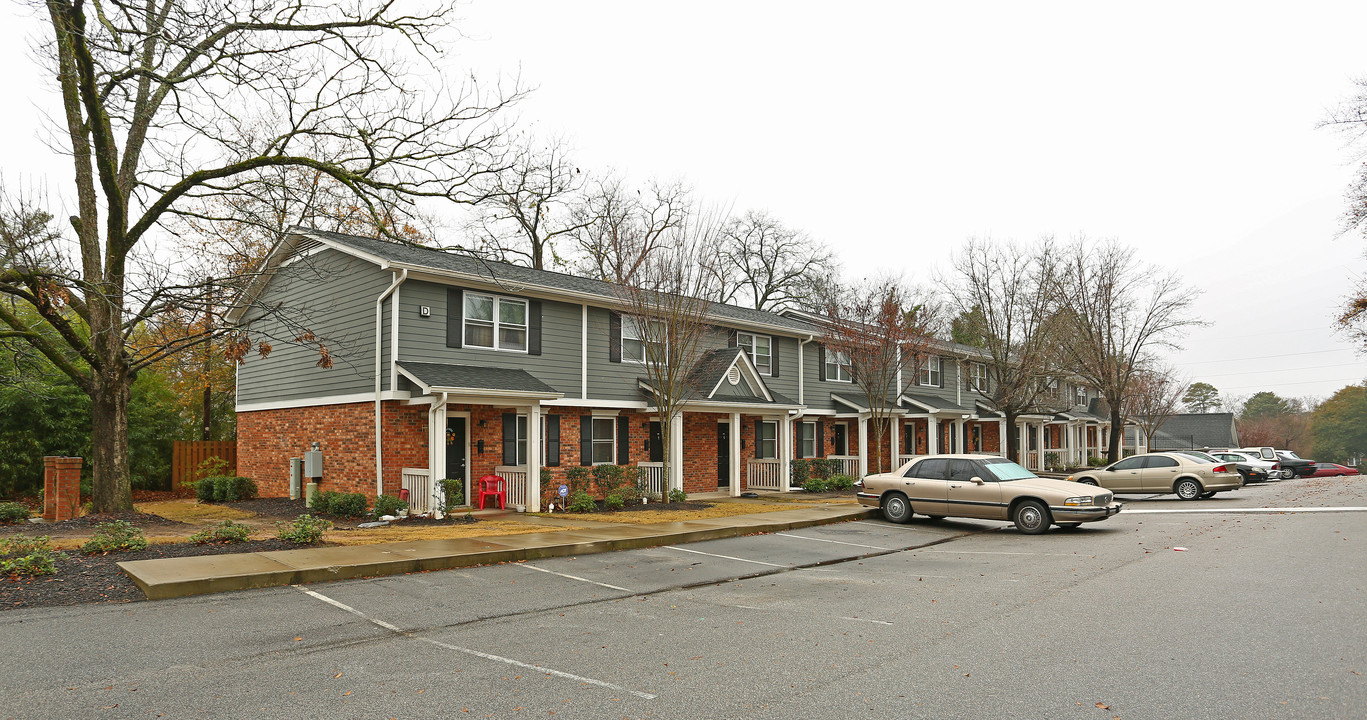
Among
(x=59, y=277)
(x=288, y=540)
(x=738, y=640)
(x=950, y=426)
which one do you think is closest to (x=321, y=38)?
(x=59, y=277)

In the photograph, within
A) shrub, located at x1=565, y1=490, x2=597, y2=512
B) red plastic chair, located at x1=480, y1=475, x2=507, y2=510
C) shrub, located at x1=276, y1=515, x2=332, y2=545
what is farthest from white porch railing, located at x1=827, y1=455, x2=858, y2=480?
shrub, located at x1=276, y1=515, x2=332, y2=545

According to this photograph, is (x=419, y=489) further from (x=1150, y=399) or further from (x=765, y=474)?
(x=1150, y=399)

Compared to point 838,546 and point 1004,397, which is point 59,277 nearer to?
point 838,546

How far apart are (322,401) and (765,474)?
43.2 feet

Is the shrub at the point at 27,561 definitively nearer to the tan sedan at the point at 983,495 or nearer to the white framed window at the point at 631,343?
the white framed window at the point at 631,343

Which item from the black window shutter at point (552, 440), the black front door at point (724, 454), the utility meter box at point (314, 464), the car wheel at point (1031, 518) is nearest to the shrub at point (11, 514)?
the utility meter box at point (314, 464)

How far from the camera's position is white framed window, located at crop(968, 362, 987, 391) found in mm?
34122

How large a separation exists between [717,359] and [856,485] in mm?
7083

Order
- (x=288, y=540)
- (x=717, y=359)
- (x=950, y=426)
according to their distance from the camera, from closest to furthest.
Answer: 1. (x=288, y=540)
2. (x=717, y=359)
3. (x=950, y=426)

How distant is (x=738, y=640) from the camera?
710cm

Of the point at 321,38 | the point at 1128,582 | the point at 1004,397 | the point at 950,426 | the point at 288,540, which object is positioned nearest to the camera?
the point at 1128,582

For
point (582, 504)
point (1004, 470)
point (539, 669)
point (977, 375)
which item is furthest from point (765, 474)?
point (539, 669)

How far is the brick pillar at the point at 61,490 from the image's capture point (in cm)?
1556

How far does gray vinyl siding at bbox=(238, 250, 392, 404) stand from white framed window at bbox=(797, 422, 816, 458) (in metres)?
15.4
